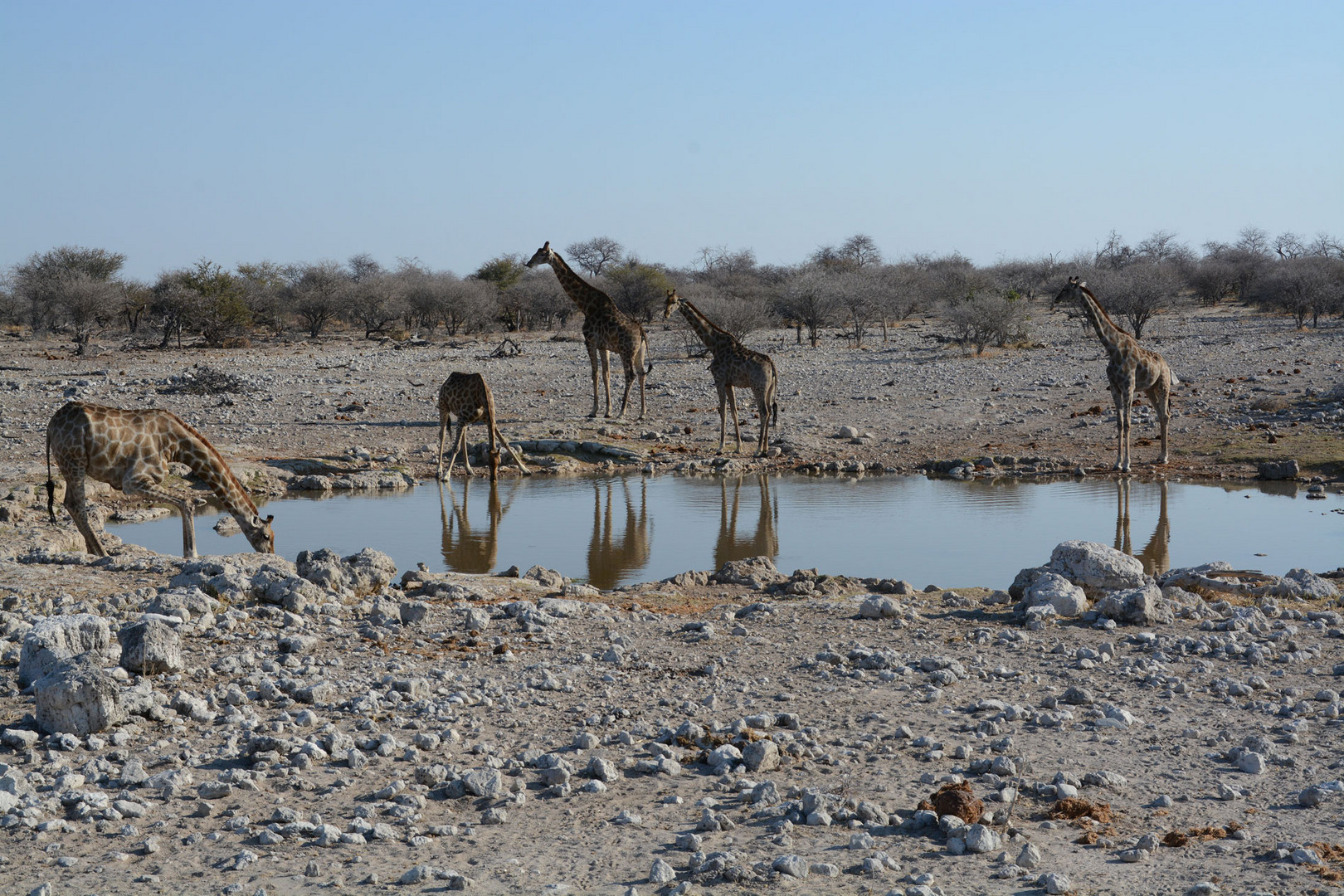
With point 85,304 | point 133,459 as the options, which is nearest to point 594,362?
point 133,459

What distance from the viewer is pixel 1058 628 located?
335 inches

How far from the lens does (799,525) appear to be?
47.2 feet

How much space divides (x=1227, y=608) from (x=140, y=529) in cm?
1135

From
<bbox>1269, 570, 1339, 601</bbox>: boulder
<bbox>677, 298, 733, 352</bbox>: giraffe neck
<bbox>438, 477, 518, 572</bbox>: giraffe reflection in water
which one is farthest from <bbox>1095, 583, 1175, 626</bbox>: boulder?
<bbox>677, 298, 733, 352</bbox>: giraffe neck

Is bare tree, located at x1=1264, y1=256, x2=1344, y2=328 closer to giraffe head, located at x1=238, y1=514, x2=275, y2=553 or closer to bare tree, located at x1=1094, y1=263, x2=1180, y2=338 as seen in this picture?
bare tree, located at x1=1094, y1=263, x2=1180, y2=338

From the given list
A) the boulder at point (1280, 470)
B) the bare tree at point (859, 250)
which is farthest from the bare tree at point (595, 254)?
the boulder at point (1280, 470)

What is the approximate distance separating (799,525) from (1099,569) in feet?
17.5

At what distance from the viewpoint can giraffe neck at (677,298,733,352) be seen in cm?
2047

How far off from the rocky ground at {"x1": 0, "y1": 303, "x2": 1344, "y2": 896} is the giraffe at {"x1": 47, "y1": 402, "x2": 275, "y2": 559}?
75 cm

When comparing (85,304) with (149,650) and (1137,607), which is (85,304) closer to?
(149,650)

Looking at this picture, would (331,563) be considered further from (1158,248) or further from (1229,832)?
(1158,248)

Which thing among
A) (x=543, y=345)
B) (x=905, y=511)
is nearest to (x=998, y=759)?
(x=905, y=511)

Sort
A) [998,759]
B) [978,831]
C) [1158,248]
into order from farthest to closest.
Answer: [1158,248], [998,759], [978,831]

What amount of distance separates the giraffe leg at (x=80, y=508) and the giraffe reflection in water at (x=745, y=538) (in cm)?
565
